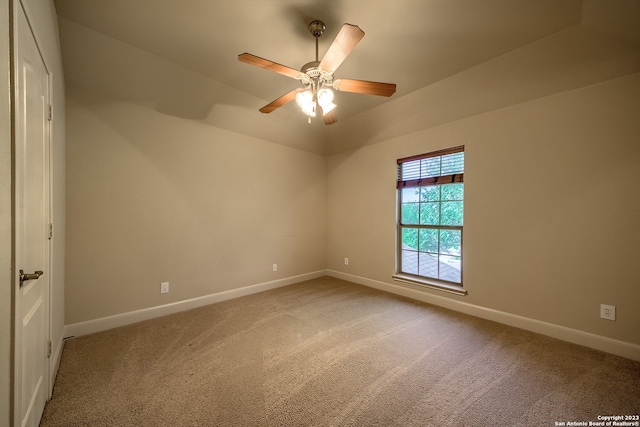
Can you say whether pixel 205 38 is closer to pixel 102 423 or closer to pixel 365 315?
pixel 102 423

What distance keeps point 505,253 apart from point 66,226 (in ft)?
14.8

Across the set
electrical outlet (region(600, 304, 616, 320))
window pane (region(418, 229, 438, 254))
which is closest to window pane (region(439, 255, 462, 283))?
window pane (region(418, 229, 438, 254))

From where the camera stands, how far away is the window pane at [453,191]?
3.16 metres

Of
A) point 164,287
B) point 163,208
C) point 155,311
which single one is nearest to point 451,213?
point 163,208

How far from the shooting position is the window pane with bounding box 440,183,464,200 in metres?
3.16

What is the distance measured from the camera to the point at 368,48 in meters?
2.34

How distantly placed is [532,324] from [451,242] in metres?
1.14

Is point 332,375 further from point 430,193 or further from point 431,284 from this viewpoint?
point 430,193

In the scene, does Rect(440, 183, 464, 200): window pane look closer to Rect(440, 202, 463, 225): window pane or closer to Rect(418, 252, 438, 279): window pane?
Rect(440, 202, 463, 225): window pane

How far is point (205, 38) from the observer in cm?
223

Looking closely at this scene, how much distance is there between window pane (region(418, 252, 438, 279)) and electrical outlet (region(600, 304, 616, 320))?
1.53 meters

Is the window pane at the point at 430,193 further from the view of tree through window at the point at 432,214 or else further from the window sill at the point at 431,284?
the window sill at the point at 431,284

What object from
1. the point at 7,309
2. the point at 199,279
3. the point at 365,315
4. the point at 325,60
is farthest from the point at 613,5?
the point at 199,279

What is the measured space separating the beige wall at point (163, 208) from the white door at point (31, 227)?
999 mm
